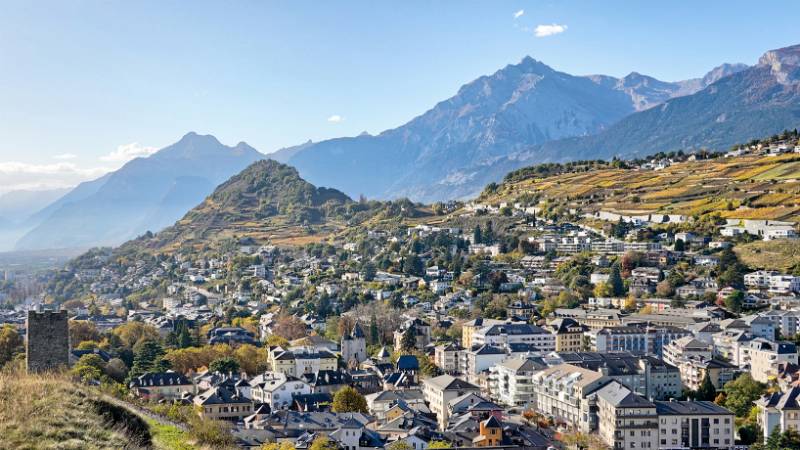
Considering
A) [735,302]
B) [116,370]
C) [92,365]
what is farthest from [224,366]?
[735,302]

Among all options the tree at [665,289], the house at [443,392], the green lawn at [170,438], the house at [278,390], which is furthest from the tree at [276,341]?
the green lawn at [170,438]

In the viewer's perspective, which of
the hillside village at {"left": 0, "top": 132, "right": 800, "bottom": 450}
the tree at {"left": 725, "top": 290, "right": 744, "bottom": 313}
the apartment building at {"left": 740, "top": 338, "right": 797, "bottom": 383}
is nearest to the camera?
the hillside village at {"left": 0, "top": 132, "right": 800, "bottom": 450}

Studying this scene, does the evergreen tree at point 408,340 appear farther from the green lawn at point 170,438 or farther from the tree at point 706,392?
the green lawn at point 170,438

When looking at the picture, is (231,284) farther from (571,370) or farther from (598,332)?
(571,370)

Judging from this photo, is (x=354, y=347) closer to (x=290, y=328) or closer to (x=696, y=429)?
(x=290, y=328)

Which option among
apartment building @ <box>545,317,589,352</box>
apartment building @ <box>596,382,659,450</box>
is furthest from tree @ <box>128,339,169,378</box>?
apartment building @ <box>596,382,659,450</box>

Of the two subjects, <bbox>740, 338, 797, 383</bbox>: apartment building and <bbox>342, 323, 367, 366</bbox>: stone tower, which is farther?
<bbox>342, 323, 367, 366</bbox>: stone tower

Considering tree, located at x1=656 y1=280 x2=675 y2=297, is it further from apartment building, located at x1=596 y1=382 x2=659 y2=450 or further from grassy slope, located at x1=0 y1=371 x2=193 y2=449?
grassy slope, located at x1=0 y1=371 x2=193 y2=449
